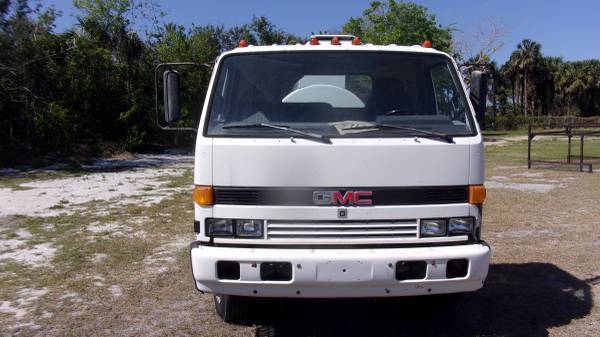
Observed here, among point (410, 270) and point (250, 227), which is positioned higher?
point (250, 227)

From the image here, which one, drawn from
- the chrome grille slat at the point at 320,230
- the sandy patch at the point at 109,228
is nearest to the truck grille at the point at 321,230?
the chrome grille slat at the point at 320,230

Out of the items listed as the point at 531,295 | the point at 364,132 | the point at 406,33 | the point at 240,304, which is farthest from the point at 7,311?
the point at 406,33

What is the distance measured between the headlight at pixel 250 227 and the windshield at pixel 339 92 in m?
0.76

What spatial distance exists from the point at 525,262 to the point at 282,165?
4035 mm

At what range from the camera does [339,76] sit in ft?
15.3

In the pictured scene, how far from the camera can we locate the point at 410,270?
3869mm

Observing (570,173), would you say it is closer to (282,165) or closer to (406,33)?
(282,165)

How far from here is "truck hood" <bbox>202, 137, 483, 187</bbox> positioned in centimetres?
388

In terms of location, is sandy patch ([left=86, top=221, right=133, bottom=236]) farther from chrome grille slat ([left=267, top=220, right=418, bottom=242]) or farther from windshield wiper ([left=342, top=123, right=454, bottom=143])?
windshield wiper ([left=342, top=123, right=454, bottom=143])

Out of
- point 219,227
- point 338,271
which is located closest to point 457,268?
point 338,271

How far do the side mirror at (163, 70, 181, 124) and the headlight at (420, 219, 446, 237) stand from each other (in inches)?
90.7

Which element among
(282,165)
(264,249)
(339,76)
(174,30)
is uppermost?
(174,30)

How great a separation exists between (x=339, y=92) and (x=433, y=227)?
1.42 meters

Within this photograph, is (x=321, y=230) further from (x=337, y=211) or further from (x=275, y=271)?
(x=275, y=271)
